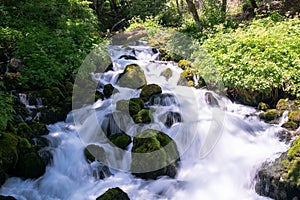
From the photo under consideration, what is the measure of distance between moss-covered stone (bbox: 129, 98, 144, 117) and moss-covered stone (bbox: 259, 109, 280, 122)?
3.23 metres

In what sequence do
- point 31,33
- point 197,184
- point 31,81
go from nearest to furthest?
point 197,184, point 31,81, point 31,33

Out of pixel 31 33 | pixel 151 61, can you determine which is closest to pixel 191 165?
pixel 151 61

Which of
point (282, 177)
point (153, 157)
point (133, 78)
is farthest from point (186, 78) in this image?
point (282, 177)

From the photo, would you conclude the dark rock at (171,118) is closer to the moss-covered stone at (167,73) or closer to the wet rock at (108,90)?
the wet rock at (108,90)

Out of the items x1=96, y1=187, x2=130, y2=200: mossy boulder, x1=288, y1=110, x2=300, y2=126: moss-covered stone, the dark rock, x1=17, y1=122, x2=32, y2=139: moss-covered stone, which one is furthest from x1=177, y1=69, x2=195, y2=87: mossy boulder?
x1=96, y1=187, x2=130, y2=200: mossy boulder

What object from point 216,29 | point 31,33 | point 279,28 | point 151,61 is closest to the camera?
point 31,33

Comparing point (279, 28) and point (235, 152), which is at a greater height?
point (279, 28)

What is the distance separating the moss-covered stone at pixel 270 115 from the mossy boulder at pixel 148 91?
2.92m

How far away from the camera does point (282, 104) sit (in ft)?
27.3

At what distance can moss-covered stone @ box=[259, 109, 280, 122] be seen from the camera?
812cm

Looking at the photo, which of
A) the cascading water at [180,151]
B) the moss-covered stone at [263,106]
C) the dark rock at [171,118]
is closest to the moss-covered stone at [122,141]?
the cascading water at [180,151]

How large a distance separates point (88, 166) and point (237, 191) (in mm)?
3127

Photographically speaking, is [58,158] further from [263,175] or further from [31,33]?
[31,33]

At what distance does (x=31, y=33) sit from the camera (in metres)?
9.91
